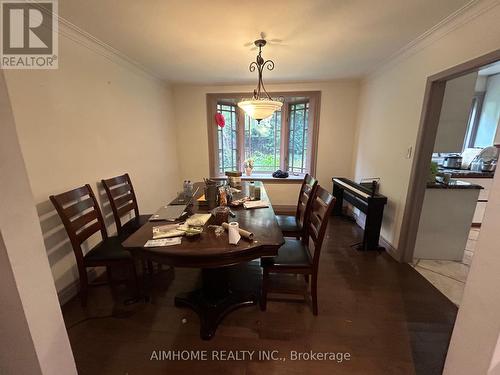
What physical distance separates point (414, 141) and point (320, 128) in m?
1.69

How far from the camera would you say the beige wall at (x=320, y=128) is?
11.6 ft

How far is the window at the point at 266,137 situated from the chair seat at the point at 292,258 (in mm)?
2358

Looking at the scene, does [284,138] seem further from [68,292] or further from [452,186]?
[68,292]

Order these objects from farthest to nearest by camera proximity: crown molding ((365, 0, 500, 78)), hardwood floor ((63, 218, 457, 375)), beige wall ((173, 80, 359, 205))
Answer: beige wall ((173, 80, 359, 205)) → crown molding ((365, 0, 500, 78)) → hardwood floor ((63, 218, 457, 375))

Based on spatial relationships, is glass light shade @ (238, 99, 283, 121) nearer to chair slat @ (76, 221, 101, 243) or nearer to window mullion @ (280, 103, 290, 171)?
chair slat @ (76, 221, 101, 243)

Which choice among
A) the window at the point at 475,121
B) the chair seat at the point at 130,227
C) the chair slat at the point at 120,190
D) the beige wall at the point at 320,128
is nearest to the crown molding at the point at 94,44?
the beige wall at the point at 320,128

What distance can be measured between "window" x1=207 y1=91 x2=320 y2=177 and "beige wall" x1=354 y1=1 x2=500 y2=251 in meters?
0.87

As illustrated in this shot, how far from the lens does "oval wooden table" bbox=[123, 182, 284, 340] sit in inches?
45.8

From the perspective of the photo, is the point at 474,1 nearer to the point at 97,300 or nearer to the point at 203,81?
the point at 203,81

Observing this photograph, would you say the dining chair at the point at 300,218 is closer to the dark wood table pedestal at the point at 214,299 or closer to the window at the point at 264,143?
the dark wood table pedestal at the point at 214,299

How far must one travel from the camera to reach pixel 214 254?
115cm

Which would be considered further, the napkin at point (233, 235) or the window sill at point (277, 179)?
the window sill at point (277, 179)

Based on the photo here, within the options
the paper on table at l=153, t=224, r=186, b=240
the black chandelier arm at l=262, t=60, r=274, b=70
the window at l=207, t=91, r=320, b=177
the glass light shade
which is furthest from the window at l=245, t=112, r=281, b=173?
the paper on table at l=153, t=224, r=186, b=240

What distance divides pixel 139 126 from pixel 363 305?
10.4 feet
